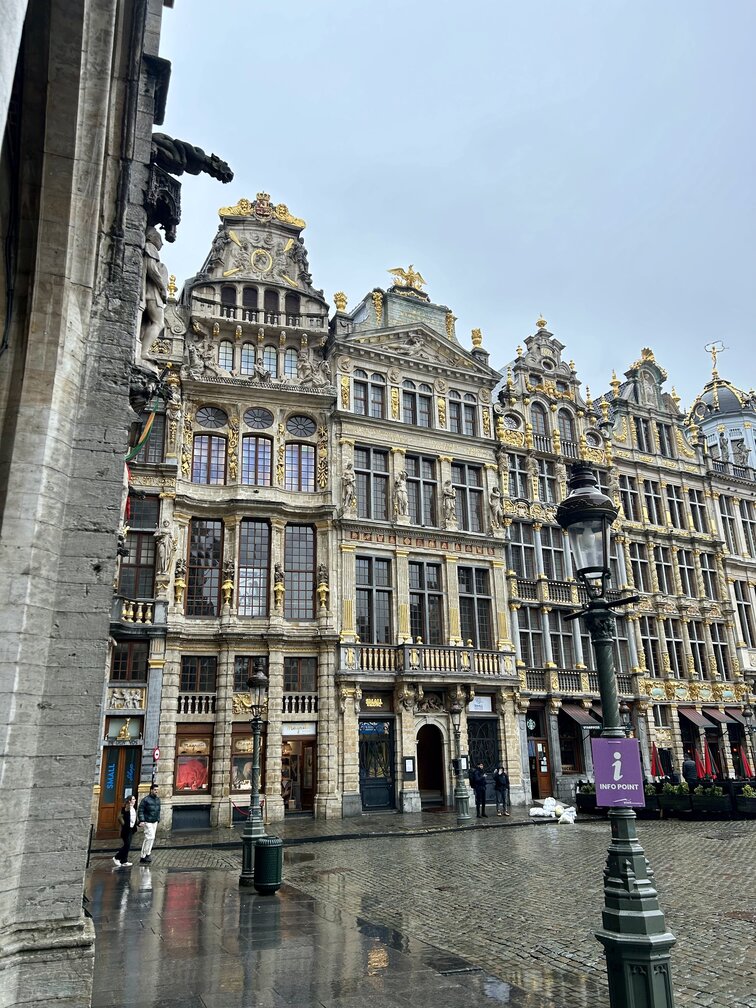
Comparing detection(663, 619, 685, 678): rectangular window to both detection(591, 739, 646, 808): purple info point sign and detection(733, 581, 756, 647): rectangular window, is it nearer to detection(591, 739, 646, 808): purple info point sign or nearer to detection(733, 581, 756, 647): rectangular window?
detection(733, 581, 756, 647): rectangular window

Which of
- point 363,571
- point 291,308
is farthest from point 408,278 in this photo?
point 363,571

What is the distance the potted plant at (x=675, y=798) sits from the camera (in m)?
24.3

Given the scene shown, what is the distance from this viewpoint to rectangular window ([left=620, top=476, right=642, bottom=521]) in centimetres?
3822

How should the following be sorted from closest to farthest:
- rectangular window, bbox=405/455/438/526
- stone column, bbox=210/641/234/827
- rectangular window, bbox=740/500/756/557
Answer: stone column, bbox=210/641/234/827 → rectangular window, bbox=405/455/438/526 → rectangular window, bbox=740/500/756/557

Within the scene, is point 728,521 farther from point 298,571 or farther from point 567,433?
point 298,571

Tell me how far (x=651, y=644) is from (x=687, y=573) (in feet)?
16.7

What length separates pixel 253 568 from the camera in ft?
91.6

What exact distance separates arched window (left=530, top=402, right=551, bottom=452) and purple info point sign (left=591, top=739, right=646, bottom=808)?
2997 centimetres

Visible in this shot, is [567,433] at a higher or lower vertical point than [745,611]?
higher

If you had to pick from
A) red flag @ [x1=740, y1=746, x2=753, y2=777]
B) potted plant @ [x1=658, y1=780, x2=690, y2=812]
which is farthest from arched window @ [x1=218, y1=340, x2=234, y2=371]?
red flag @ [x1=740, y1=746, x2=753, y2=777]

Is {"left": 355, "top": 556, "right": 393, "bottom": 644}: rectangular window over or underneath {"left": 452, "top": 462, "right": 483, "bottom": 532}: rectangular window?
underneath

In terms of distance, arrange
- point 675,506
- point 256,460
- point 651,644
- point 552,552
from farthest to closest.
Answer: point 675,506, point 651,644, point 552,552, point 256,460

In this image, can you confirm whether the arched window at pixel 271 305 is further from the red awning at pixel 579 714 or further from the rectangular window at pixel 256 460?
the red awning at pixel 579 714

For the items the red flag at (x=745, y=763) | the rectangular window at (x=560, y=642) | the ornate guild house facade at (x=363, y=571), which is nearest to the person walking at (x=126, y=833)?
the ornate guild house facade at (x=363, y=571)
